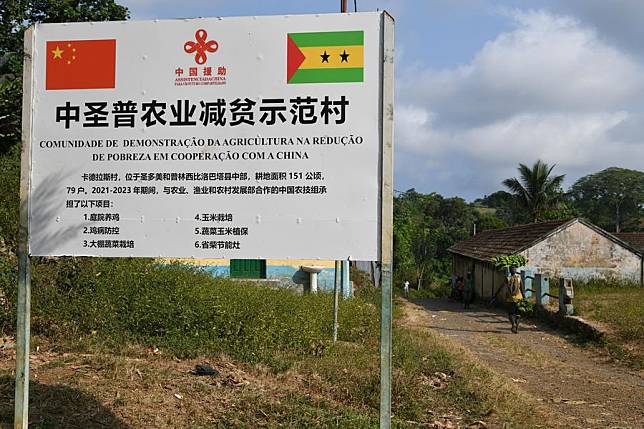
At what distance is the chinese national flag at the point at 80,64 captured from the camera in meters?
4.47

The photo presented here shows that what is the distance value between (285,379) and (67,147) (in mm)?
3668

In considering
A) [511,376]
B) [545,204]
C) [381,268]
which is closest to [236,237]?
[381,268]

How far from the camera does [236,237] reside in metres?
4.22

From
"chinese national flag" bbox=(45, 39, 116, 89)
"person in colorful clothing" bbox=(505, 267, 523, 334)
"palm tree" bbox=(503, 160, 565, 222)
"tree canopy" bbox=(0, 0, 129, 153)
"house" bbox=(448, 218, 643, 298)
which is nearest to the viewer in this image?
"chinese national flag" bbox=(45, 39, 116, 89)

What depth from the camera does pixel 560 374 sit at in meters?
10.3

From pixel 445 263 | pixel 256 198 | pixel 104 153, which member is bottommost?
pixel 445 263

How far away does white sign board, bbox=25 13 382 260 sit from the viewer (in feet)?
13.5

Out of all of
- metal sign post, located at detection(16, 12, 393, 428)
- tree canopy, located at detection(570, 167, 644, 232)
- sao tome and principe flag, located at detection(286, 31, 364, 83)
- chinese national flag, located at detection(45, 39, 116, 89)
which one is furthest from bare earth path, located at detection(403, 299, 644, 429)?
tree canopy, located at detection(570, 167, 644, 232)

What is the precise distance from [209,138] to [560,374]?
326 inches

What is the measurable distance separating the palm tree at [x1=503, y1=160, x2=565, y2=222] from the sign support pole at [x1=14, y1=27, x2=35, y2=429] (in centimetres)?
3511

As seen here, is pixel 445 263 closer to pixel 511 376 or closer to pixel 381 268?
pixel 511 376

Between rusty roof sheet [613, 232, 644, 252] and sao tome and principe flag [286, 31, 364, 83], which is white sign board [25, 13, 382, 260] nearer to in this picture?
sao tome and principe flag [286, 31, 364, 83]

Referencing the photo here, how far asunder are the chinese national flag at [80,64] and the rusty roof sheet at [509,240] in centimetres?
2316

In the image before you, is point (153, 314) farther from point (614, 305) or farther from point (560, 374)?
point (614, 305)
